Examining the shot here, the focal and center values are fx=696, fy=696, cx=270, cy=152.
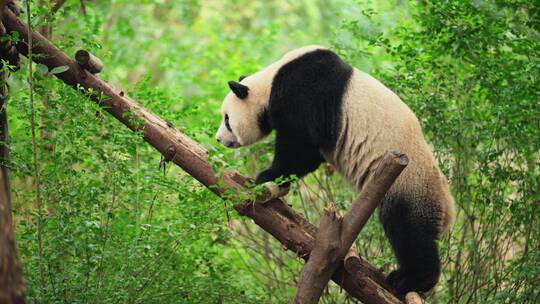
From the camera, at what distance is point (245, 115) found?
5.51 meters

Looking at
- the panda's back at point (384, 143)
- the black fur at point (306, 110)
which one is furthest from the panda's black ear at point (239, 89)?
the panda's back at point (384, 143)

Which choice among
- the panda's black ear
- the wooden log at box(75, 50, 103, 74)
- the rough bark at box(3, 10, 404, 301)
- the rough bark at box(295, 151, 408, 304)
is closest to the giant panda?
the panda's black ear

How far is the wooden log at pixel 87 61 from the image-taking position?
4.86 metres

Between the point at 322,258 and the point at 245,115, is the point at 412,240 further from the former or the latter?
the point at 245,115

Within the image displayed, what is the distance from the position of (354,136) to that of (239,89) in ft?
3.21

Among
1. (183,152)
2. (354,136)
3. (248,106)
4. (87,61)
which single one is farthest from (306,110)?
(87,61)

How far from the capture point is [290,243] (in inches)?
185

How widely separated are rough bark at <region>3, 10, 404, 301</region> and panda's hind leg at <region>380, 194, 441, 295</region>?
0.32 metres

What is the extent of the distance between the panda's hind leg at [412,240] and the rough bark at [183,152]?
1.06 ft

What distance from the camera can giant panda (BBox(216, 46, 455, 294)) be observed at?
15.5 feet

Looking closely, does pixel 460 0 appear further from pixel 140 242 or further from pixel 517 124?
→ pixel 140 242

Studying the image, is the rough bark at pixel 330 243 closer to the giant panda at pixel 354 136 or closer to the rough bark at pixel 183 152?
the rough bark at pixel 183 152

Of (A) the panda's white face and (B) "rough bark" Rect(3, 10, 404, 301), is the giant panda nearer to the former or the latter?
(A) the panda's white face

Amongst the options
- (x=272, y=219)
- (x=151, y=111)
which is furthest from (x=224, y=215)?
(x=151, y=111)
